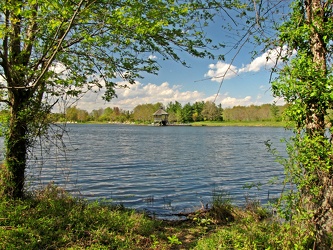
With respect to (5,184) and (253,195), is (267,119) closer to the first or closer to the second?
(253,195)

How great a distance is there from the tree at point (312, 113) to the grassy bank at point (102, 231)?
465 millimetres

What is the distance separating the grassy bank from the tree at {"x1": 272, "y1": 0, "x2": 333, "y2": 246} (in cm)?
46

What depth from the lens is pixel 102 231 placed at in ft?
19.9

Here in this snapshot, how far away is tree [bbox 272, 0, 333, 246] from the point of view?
14.9 feet

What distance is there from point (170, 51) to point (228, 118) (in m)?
141

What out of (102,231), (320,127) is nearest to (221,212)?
(102,231)

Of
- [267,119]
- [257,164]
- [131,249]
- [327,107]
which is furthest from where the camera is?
[267,119]

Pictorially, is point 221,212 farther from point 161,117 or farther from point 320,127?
point 161,117

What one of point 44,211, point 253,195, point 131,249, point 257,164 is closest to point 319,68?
point 131,249

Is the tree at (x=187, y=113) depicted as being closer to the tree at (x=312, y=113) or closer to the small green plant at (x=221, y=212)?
the small green plant at (x=221, y=212)

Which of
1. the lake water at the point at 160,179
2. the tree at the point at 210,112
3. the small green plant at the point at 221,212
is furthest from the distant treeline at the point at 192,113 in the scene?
the small green plant at the point at 221,212

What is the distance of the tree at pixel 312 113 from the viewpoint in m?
4.54

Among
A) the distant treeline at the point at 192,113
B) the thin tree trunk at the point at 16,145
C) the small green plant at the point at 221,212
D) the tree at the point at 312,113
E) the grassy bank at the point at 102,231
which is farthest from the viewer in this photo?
the distant treeline at the point at 192,113

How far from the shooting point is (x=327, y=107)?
4.66 metres
